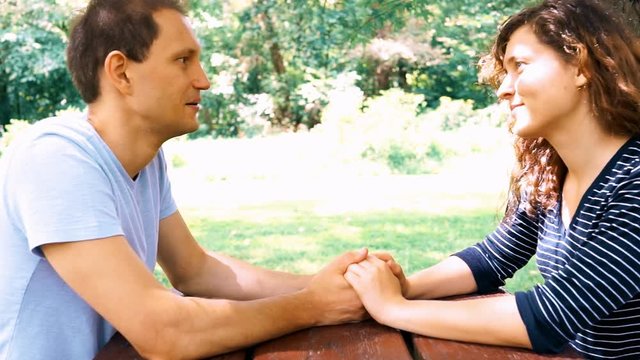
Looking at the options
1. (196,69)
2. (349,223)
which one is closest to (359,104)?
(349,223)

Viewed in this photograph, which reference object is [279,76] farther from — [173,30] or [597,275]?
[597,275]

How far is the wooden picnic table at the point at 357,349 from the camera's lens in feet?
5.63

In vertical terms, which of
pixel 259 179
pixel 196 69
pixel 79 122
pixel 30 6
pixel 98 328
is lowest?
pixel 259 179

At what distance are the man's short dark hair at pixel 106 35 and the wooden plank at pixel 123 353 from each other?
0.66 meters

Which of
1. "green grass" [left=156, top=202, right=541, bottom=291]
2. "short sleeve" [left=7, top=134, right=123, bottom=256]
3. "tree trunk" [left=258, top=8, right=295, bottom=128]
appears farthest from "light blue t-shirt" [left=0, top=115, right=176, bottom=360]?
"tree trunk" [left=258, top=8, right=295, bottom=128]

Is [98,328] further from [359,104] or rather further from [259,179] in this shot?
[359,104]

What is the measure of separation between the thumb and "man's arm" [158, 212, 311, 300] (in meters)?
0.33

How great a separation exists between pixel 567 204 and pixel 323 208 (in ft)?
21.0

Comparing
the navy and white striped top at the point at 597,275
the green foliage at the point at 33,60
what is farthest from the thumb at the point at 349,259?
the green foliage at the point at 33,60

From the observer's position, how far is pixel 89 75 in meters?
2.04

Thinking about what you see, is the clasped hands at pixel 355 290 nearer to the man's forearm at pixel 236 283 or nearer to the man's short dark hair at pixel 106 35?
the man's forearm at pixel 236 283

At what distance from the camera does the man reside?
169 cm

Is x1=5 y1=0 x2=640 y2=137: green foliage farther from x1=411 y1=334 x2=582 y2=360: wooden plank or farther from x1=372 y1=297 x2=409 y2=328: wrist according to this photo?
x1=411 y1=334 x2=582 y2=360: wooden plank

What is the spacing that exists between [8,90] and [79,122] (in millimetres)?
15410
